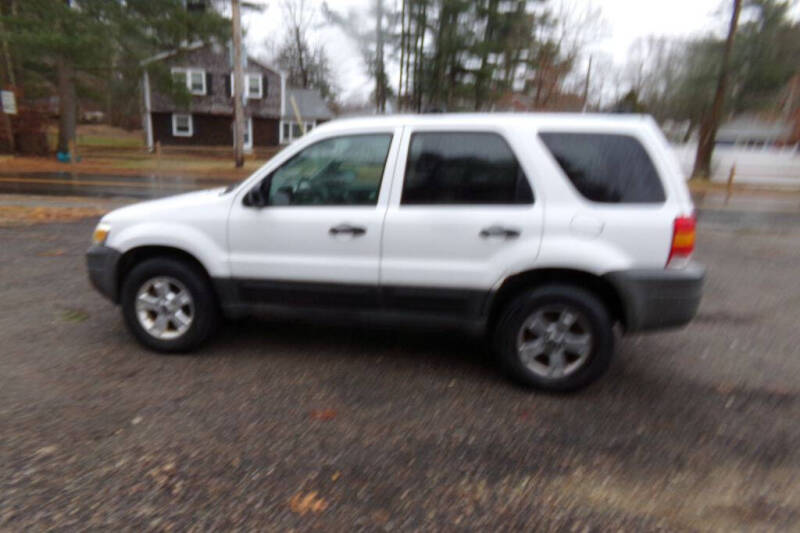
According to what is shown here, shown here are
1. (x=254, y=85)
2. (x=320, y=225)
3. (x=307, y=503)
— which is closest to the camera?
(x=307, y=503)

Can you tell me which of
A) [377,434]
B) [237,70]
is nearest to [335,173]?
[377,434]

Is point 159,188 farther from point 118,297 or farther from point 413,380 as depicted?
point 413,380

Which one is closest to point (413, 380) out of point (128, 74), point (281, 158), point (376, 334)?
point (376, 334)

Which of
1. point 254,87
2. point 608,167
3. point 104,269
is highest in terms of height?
point 254,87

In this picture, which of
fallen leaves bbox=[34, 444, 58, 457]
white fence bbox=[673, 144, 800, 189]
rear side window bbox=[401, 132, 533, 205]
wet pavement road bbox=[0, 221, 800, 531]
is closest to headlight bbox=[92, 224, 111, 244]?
wet pavement road bbox=[0, 221, 800, 531]

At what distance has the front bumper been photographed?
13.6ft

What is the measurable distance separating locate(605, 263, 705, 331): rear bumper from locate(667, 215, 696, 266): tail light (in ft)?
0.26

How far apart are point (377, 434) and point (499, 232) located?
151 cm

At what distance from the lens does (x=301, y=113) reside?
44.1 metres

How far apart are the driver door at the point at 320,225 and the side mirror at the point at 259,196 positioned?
0.03 feet

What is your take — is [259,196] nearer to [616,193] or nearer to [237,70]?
[616,193]

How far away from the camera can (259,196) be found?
3.94 m

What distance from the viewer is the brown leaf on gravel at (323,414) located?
3.35 m

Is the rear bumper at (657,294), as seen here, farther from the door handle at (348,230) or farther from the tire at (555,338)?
the door handle at (348,230)
